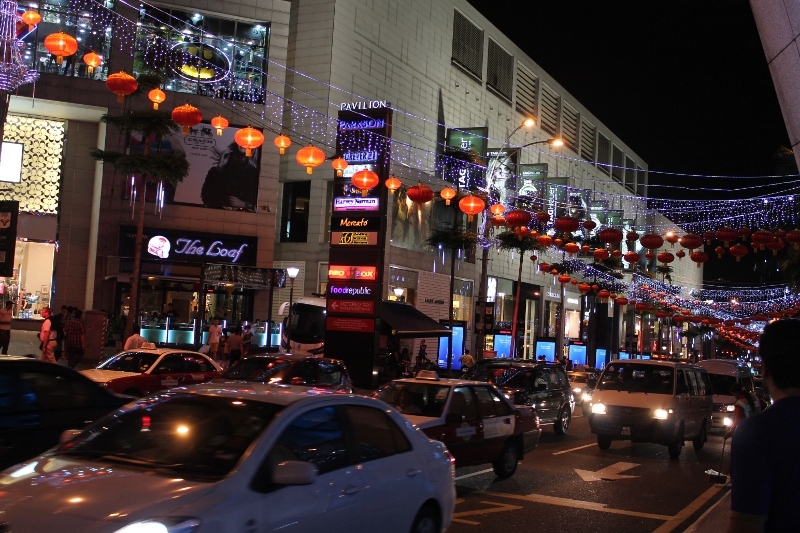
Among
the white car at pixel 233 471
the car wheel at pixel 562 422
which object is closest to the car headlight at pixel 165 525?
the white car at pixel 233 471

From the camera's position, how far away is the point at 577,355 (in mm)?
45938

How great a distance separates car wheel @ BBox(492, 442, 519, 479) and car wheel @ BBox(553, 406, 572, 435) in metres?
6.76

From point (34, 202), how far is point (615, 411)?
28.5 m

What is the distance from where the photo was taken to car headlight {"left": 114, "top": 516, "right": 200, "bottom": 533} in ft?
14.1

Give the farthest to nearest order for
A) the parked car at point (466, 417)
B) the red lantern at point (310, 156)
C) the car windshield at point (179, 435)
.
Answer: the red lantern at point (310, 156) < the parked car at point (466, 417) < the car windshield at point (179, 435)

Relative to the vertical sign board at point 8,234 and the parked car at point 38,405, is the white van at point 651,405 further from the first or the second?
the vertical sign board at point 8,234

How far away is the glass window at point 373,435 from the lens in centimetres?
612

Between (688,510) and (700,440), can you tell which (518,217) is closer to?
(700,440)

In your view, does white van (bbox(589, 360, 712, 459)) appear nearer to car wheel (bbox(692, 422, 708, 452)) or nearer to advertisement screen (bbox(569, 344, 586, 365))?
car wheel (bbox(692, 422, 708, 452))

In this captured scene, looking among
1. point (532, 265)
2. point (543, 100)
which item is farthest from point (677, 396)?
point (543, 100)

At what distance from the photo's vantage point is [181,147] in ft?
119

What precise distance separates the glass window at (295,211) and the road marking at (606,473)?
28787 mm

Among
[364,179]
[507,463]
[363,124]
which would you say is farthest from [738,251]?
[507,463]

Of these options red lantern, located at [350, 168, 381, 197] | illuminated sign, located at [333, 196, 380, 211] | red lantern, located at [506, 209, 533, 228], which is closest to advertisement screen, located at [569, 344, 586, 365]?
illuminated sign, located at [333, 196, 380, 211]
